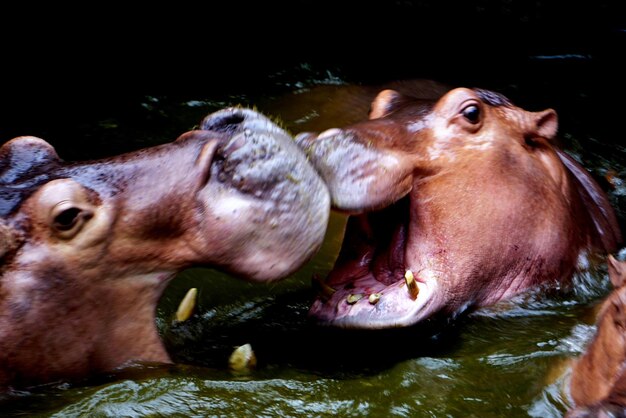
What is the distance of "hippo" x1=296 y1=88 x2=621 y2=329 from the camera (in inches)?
120

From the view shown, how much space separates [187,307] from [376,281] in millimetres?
702

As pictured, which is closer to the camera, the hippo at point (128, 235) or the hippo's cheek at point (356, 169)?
the hippo at point (128, 235)

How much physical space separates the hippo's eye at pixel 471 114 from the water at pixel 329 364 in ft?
2.32

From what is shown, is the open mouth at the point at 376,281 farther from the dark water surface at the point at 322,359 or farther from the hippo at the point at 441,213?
the dark water surface at the point at 322,359

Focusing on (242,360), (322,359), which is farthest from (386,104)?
(242,360)

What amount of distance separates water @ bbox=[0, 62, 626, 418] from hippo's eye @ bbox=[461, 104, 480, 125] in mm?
708

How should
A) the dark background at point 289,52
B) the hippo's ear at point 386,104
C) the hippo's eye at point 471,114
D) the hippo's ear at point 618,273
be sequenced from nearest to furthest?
the hippo's ear at point 618,273, the hippo's eye at point 471,114, the hippo's ear at point 386,104, the dark background at point 289,52

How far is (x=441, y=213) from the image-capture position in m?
3.19

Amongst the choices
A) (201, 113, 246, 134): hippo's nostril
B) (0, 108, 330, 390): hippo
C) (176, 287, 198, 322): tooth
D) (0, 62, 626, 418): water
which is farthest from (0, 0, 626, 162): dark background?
(0, 108, 330, 390): hippo

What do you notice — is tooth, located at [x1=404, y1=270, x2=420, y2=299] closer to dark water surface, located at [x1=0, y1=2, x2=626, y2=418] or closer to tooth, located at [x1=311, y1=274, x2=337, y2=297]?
dark water surface, located at [x1=0, y1=2, x2=626, y2=418]

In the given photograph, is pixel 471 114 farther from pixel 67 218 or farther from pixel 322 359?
pixel 67 218

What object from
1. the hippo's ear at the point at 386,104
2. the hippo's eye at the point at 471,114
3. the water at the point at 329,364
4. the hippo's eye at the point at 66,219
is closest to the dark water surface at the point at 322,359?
the water at the point at 329,364

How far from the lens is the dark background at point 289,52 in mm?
5301

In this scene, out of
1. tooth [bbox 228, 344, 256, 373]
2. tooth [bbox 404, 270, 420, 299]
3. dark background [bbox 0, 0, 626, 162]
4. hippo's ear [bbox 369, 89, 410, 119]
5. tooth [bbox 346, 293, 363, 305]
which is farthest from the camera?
dark background [bbox 0, 0, 626, 162]
